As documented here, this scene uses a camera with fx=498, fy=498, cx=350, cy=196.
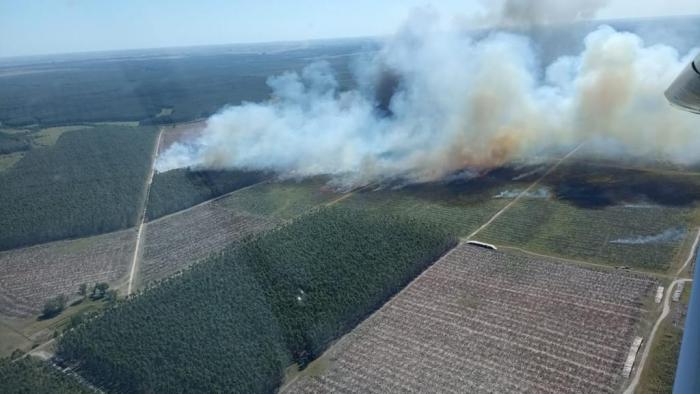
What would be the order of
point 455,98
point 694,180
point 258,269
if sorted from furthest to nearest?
point 455,98 < point 694,180 < point 258,269

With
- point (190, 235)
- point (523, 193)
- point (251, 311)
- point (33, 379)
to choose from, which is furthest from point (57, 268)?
point (523, 193)

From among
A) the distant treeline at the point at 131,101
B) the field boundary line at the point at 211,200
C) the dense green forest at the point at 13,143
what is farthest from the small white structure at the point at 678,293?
the dense green forest at the point at 13,143

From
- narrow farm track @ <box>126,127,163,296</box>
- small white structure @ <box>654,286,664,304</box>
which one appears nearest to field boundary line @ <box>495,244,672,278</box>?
small white structure @ <box>654,286,664,304</box>

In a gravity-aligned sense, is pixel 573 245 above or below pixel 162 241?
below

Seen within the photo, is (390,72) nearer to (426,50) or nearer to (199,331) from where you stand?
(426,50)

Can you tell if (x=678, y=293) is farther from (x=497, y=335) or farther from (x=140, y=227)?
(x=140, y=227)

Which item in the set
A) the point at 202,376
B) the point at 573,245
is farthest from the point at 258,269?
the point at 573,245

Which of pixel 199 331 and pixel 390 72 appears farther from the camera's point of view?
pixel 390 72
